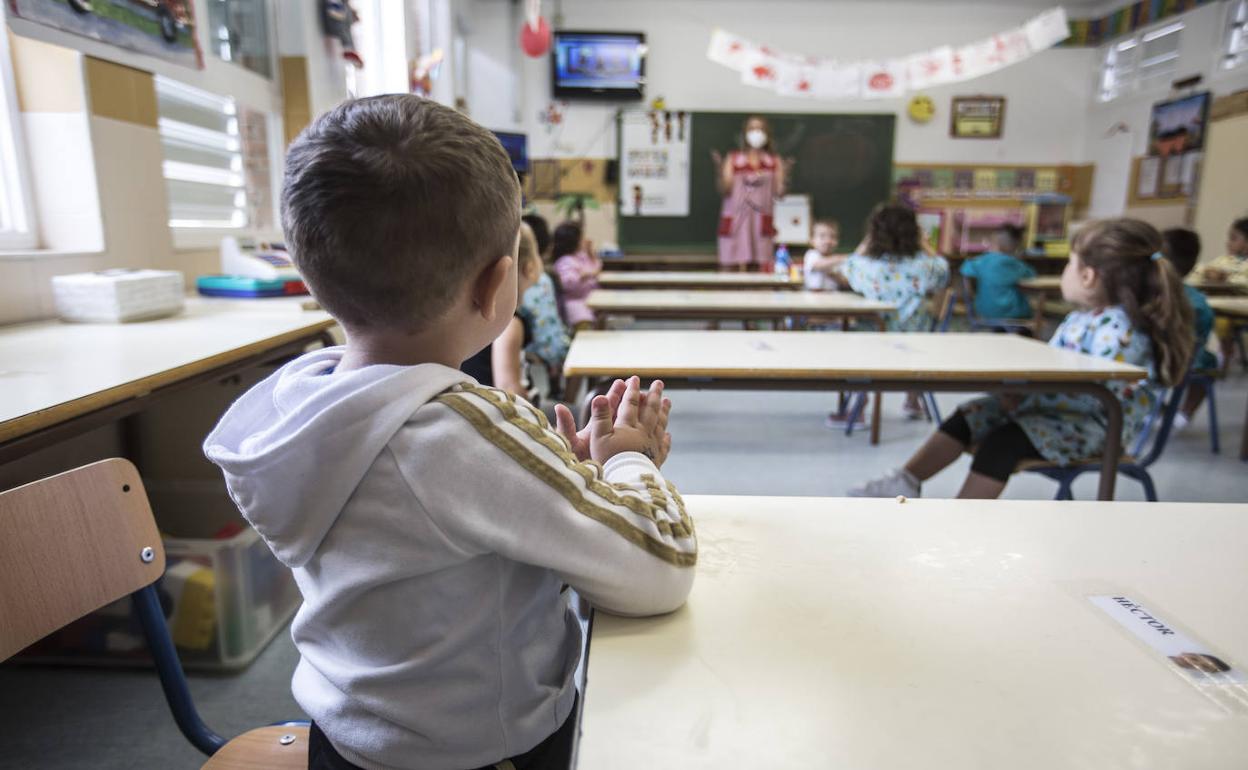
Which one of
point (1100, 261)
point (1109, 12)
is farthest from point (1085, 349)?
point (1109, 12)

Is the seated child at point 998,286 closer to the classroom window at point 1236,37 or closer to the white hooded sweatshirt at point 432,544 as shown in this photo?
the classroom window at point 1236,37

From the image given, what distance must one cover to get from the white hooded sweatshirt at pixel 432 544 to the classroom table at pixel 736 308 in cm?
270

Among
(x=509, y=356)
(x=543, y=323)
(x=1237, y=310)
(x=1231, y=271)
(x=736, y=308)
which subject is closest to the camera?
(x=509, y=356)

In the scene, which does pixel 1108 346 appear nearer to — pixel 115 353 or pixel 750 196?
pixel 115 353

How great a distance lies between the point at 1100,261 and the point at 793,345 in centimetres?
82

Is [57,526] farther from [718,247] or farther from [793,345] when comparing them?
[718,247]

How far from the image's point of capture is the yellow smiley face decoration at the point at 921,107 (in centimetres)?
777

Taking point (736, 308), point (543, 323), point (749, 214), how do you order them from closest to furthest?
point (543, 323), point (736, 308), point (749, 214)

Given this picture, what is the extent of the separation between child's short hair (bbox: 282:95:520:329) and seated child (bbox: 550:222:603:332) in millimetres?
3082

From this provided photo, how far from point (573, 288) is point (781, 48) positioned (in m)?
5.10

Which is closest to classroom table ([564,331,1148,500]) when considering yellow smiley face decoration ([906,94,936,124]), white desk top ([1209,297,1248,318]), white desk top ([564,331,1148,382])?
white desk top ([564,331,1148,382])

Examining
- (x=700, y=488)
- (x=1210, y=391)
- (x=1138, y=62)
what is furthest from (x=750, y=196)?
(x=700, y=488)

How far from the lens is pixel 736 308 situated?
3479mm

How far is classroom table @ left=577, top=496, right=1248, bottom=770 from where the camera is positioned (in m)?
0.48
